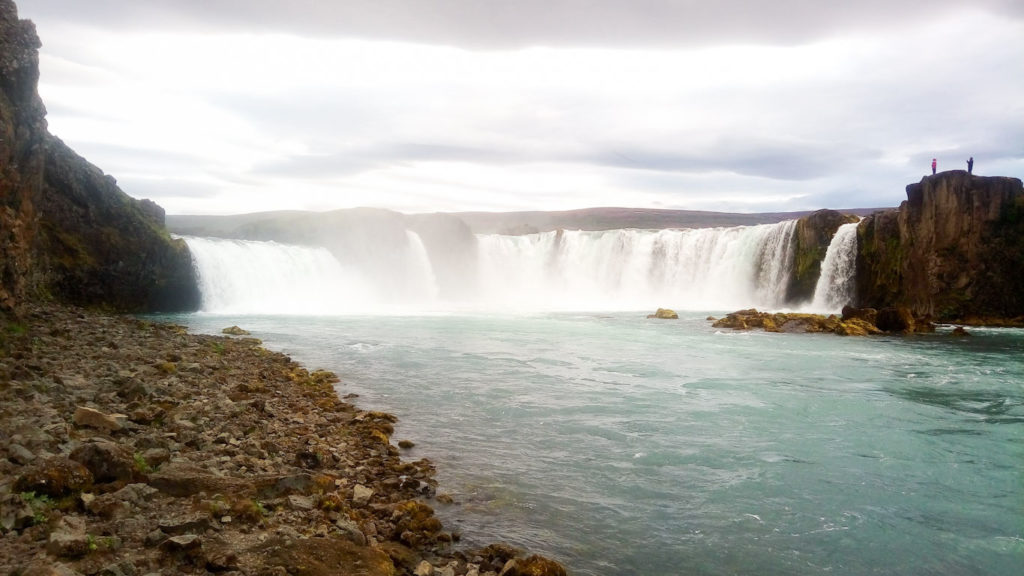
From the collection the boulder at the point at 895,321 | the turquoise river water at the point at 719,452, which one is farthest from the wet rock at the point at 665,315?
the turquoise river water at the point at 719,452

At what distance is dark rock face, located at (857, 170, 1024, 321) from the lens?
1192 inches

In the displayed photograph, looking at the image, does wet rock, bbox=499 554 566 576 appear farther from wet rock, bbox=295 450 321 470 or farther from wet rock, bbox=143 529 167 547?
wet rock, bbox=295 450 321 470

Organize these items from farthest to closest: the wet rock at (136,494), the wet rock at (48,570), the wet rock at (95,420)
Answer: the wet rock at (95,420) < the wet rock at (136,494) < the wet rock at (48,570)

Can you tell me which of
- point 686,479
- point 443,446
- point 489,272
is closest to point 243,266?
point 489,272

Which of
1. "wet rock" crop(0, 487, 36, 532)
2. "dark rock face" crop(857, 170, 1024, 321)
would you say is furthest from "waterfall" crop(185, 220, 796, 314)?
"wet rock" crop(0, 487, 36, 532)

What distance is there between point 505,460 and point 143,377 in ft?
18.6

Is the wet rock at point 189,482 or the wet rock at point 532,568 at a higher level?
the wet rock at point 189,482

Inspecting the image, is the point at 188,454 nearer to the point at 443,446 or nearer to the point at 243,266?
the point at 443,446

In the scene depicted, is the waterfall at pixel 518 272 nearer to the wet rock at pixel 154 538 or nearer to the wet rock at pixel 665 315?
the wet rock at pixel 665 315

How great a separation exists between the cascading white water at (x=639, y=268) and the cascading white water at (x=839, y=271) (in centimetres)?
310

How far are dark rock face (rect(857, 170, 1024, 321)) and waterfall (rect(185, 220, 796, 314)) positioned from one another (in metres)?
7.99

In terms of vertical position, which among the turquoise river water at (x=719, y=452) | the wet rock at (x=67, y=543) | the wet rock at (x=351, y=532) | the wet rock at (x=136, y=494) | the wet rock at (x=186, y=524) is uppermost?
the wet rock at (x=67, y=543)

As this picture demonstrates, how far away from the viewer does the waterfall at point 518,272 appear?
1449 inches

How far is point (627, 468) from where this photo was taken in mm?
7859
